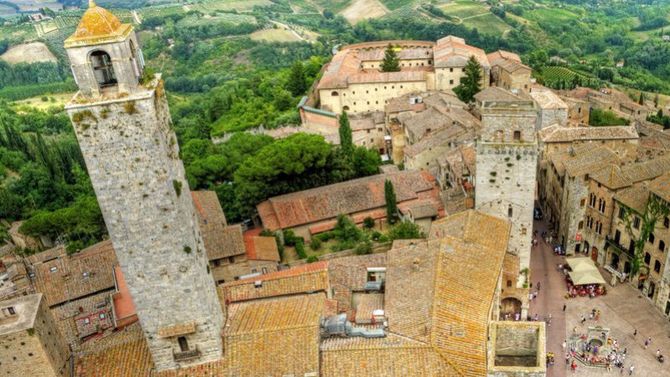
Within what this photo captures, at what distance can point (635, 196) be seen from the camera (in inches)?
1836

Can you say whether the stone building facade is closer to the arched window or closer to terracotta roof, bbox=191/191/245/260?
the arched window

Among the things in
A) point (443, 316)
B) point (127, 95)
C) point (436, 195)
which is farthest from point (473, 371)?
point (436, 195)

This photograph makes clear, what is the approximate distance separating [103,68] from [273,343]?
15.5m

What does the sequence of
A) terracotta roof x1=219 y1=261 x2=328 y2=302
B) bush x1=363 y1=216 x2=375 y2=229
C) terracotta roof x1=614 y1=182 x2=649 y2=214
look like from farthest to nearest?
Result: bush x1=363 y1=216 x2=375 y2=229
terracotta roof x1=614 y1=182 x2=649 y2=214
terracotta roof x1=219 y1=261 x2=328 y2=302

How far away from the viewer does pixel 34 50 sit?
168625 millimetres

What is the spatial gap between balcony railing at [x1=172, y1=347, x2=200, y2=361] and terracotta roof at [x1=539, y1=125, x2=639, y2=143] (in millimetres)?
46914

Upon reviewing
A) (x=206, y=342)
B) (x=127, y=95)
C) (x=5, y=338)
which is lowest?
(x=206, y=342)

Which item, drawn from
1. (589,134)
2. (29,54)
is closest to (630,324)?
(589,134)

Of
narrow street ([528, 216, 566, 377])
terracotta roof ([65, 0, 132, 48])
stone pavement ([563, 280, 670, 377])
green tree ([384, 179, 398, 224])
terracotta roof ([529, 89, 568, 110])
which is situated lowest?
stone pavement ([563, 280, 670, 377])

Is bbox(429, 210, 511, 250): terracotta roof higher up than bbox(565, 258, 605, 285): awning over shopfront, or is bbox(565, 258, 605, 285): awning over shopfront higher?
bbox(429, 210, 511, 250): terracotta roof

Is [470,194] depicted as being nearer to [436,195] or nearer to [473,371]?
[436,195]

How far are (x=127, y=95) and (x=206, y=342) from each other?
42.7 ft

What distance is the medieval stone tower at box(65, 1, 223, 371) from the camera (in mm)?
22516

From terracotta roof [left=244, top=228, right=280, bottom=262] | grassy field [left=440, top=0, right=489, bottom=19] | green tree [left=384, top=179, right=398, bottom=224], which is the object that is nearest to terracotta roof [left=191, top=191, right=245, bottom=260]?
terracotta roof [left=244, top=228, right=280, bottom=262]
